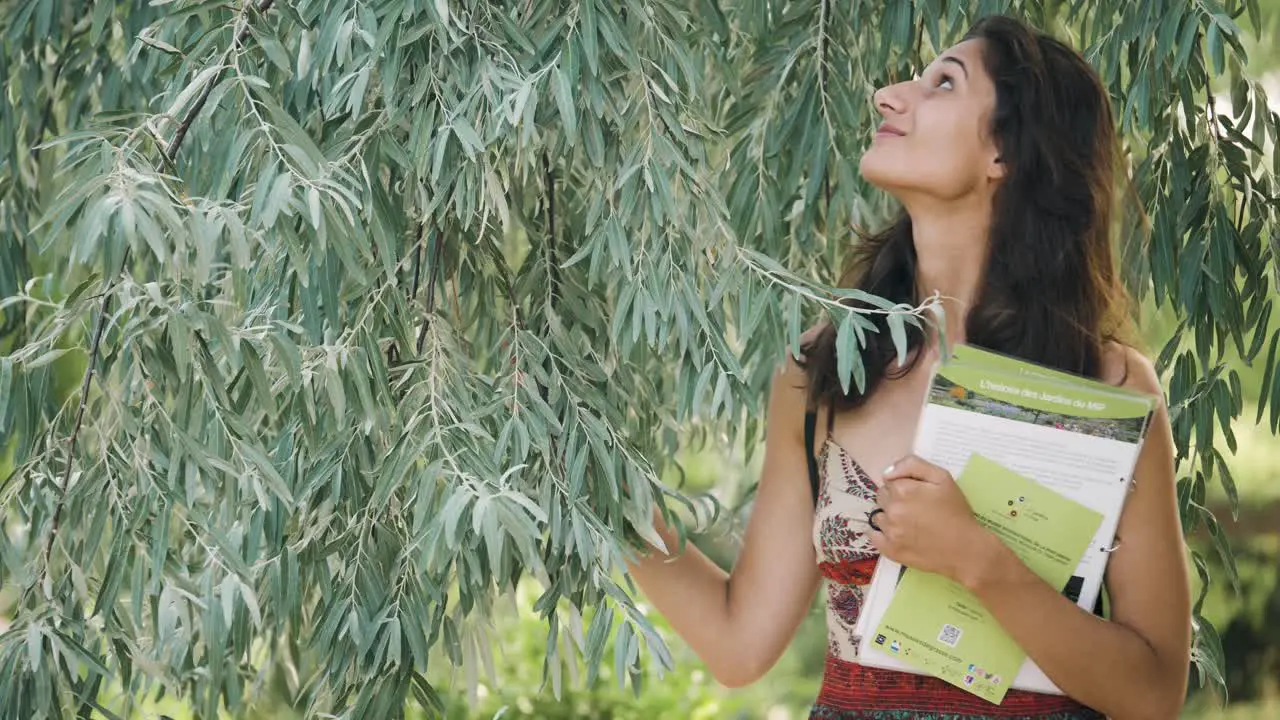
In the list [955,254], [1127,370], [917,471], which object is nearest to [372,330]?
[917,471]

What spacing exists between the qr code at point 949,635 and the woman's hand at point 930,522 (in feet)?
0.25

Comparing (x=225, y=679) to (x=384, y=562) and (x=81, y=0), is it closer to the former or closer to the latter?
(x=384, y=562)

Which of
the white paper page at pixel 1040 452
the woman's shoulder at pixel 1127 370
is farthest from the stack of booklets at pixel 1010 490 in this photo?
the woman's shoulder at pixel 1127 370

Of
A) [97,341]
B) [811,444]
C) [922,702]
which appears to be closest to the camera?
[97,341]

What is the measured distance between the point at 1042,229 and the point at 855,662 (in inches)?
18.5

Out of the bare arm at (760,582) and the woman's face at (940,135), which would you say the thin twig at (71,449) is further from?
the woman's face at (940,135)

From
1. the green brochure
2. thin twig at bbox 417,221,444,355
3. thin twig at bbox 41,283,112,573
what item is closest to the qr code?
the green brochure

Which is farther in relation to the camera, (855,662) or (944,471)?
(855,662)

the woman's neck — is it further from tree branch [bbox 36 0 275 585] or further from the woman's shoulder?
tree branch [bbox 36 0 275 585]

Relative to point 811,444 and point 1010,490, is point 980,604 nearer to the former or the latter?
point 1010,490

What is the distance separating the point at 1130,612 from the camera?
1399 mm

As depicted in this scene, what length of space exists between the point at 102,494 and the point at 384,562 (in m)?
0.26

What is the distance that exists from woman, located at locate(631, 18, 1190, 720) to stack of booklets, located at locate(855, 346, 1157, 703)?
4 cm

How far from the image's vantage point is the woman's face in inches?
55.2
